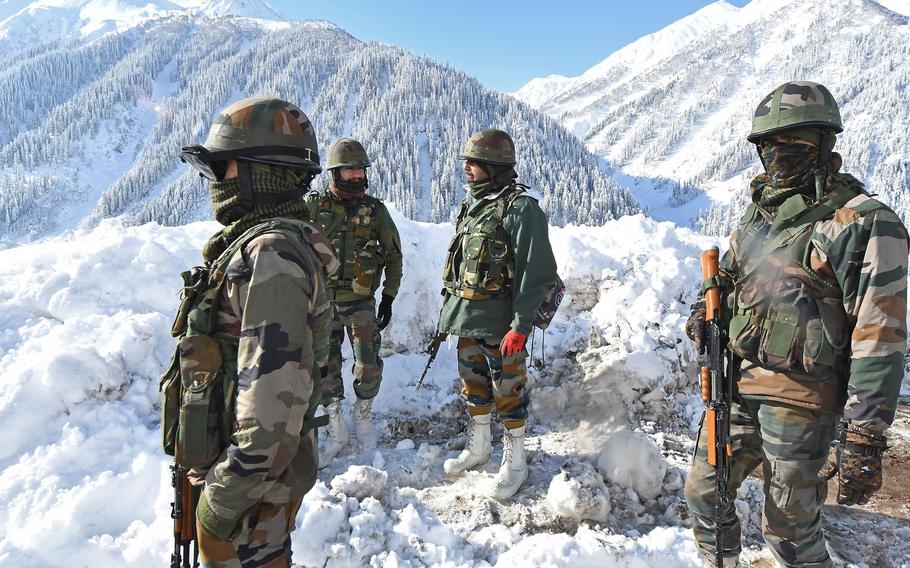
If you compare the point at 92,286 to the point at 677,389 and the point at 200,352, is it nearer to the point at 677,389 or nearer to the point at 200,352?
the point at 200,352

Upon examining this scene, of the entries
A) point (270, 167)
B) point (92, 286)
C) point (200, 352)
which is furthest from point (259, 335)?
point (92, 286)

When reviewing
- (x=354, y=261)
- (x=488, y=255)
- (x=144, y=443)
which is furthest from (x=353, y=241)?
(x=144, y=443)

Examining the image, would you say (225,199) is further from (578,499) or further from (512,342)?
(578,499)

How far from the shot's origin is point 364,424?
4.99 metres

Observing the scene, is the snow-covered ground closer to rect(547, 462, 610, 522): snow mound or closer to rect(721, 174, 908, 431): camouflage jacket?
rect(547, 462, 610, 522): snow mound

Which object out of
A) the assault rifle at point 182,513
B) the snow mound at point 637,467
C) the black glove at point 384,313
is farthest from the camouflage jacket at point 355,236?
the snow mound at point 637,467

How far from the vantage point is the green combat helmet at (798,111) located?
254 cm

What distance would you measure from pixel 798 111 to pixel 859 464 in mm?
1821

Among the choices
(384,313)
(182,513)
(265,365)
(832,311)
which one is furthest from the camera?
(384,313)

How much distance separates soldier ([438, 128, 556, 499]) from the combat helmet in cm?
203

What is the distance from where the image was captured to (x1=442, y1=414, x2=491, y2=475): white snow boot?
4.33 m

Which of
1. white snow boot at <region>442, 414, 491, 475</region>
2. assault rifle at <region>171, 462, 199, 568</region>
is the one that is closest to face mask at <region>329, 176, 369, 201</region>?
white snow boot at <region>442, 414, 491, 475</region>

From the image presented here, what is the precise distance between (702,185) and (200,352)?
189949 mm

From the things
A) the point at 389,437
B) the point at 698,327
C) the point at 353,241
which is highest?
the point at 353,241
